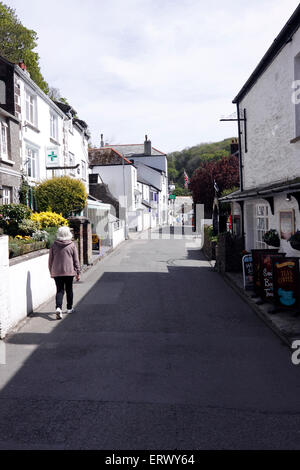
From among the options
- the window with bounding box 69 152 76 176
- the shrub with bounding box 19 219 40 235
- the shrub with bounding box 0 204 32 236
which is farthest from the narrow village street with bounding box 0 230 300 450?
the window with bounding box 69 152 76 176

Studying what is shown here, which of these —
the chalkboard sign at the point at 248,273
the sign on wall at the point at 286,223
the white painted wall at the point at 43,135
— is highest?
the white painted wall at the point at 43,135

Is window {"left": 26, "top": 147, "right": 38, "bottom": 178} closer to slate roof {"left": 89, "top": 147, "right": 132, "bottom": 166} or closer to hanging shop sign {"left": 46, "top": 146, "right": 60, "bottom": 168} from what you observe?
hanging shop sign {"left": 46, "top": 146, "right": 60, "bottom": 168}

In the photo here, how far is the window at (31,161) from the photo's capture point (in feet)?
63.1

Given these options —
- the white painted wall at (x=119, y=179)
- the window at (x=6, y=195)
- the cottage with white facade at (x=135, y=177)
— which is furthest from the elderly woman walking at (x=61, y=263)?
the white painted wall at (x=119, y=179)

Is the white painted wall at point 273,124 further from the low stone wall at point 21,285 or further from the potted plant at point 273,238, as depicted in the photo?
the low stone wall at point 21,285

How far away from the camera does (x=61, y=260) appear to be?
8.54 m

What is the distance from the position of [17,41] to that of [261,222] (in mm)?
26987

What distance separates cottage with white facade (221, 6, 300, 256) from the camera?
980cm

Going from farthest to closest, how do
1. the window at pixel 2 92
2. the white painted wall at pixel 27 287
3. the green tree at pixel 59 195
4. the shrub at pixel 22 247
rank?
the green tree at pixel 59 195, the window at pixel 2 92, the shrub at pixel 22 247, the white painted wall at pixel 27 287

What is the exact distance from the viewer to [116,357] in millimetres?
6125

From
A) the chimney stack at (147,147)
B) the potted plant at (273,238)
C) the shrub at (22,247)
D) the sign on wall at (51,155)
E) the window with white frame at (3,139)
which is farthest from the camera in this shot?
the chimney stack at (147,147)

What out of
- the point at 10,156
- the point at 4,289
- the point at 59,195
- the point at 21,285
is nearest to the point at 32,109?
the point at 10,156

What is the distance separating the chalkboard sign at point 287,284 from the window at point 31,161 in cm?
1350

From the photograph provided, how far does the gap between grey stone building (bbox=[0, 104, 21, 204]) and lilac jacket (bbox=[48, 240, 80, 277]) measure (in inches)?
318
